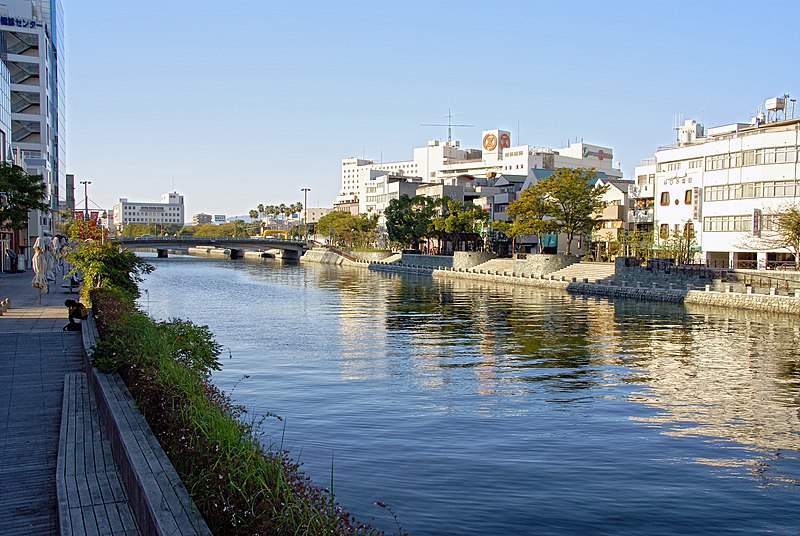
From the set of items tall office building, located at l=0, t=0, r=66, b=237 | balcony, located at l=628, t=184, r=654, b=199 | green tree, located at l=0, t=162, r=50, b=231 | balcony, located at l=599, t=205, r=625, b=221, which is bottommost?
green tree, located at l=0, t=162, r=50, b=231

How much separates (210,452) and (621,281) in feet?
188

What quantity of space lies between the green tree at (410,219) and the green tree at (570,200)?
91.7 ft

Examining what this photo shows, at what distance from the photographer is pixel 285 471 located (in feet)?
26.7

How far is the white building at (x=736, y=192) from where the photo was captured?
182ft

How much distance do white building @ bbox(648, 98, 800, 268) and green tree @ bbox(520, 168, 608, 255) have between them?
8256 mm

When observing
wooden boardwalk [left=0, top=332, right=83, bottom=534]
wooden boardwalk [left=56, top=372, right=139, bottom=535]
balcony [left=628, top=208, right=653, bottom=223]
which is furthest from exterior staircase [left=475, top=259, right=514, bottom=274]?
wooden boardwalk [left=56, top=372, right=139, bottom=535]

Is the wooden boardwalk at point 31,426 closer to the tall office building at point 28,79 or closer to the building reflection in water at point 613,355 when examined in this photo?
the building reflection in water at point 613,355

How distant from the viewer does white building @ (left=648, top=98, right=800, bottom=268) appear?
5541cm

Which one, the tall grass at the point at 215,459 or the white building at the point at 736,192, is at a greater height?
the white building at the point at 736,192

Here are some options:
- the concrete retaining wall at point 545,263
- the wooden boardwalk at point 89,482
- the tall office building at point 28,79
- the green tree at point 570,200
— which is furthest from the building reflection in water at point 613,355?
the tall office building at point 28,79

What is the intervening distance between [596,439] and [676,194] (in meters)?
57.2

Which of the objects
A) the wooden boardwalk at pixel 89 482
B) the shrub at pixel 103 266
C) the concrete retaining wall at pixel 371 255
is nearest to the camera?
the wooden boardwalk at pixel 89 482

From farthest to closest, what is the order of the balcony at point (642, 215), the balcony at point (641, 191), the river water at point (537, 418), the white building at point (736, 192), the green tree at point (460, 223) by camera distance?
the green tree at point (460, 223) → the balcony at point (641, 191) → the balcony at point (642, 215) → the white building at point (736, 192) → the river water at point (537, 418)

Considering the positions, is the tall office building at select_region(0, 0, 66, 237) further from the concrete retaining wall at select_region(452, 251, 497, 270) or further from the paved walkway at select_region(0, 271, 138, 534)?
the paved walkway at select_region(0, 271, 138, 534)
